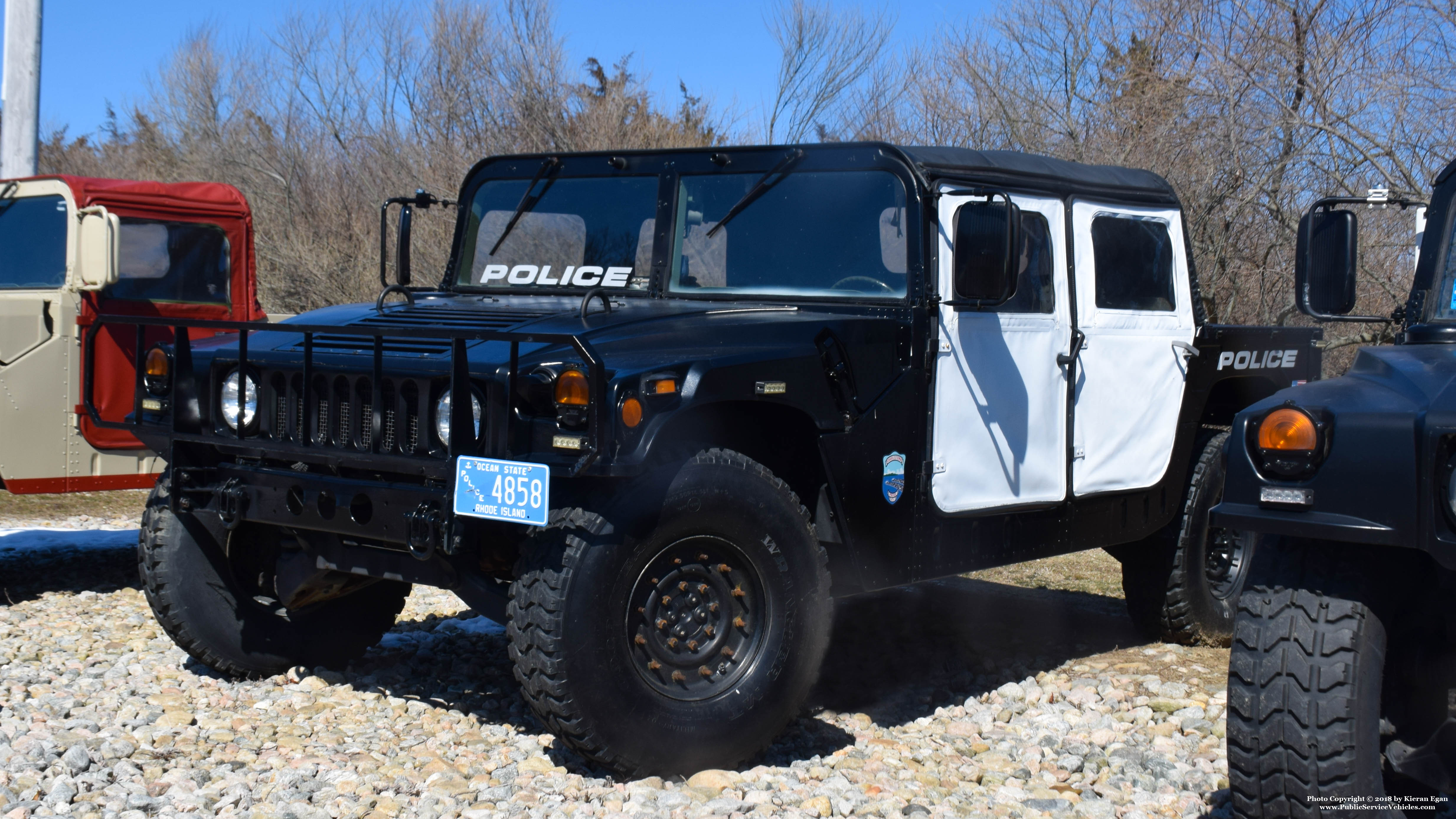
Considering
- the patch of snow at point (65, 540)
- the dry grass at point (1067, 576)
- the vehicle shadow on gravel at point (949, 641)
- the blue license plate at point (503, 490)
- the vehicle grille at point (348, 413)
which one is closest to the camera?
the blue license plate at point (503, 490)

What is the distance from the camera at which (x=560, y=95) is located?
19250 mm

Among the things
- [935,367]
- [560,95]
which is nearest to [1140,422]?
[935,367]

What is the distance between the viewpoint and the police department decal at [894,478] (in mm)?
4332

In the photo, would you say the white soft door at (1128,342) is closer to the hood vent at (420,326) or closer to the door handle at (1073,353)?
the door handle at (1073,353)

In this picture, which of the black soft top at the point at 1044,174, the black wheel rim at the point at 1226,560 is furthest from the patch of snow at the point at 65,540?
the black wheel rim at the point at 1226,560

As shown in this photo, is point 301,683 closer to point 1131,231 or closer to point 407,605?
point 407,605

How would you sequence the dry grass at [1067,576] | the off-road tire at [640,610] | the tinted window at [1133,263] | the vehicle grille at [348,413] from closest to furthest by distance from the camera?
the off-road tire at [640,610] → the vehicle grille at [348,413] → the tinted window at [1133,263] → the dry grass at [1067,576]

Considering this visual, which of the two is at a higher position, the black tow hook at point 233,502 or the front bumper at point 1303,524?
the front bumper at point 1303,524

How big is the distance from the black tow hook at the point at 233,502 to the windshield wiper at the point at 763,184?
1.91m

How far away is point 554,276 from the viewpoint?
5.09 m

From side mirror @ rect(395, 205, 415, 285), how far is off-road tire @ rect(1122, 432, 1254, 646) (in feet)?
11.3

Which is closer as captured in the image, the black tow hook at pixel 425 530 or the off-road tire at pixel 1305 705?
the off-road tire at pixel 1305 705

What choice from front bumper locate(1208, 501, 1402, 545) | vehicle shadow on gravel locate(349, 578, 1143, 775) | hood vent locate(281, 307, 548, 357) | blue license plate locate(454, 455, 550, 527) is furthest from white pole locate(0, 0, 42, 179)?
front bumper locate(1208, 501, 1402, 545)

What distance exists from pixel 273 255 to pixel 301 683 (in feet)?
55.6
